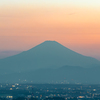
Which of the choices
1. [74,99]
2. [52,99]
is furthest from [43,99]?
[74,99]

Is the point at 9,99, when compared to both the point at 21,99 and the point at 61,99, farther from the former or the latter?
the point at 61,99

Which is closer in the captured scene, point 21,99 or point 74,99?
point 21,99

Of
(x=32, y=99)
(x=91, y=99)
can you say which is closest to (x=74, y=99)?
(x=91, y=99)

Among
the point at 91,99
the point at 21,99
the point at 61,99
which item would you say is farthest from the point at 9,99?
the point at 91,99

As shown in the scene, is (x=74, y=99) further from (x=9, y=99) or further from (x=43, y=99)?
(x=9, y=99)

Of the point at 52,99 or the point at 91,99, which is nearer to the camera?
the point at 52,99

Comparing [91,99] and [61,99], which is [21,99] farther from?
[91,99]
